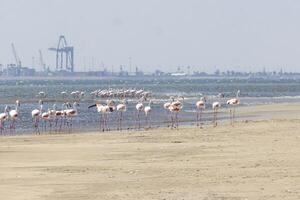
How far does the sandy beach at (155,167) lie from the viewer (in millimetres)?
16062

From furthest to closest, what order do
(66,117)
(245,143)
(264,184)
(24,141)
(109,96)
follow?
(109,96) < (66,117) < (24,141) < (245,143) < (264,184)

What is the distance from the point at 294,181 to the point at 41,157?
8317mm

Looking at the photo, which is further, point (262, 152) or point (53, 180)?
point (262, 152)

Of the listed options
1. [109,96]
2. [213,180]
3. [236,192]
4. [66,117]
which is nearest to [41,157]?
[213,180]

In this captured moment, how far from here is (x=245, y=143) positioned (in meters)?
26.2

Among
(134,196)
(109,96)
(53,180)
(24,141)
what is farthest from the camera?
(109,96)

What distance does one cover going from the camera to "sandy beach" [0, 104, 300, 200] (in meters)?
16.1

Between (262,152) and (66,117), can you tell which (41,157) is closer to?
(262,152)

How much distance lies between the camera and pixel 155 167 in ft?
65.6

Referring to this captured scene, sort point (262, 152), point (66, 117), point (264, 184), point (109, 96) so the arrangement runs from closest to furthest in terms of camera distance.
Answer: point (264, 184), point (262, 152), point (66, 117), point (109, 96)

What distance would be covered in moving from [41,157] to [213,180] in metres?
7.02

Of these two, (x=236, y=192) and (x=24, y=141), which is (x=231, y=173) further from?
(x=24, y=141)

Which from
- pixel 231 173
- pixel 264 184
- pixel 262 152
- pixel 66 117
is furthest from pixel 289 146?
pixel 66 117

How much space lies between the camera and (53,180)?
58.5 feet
